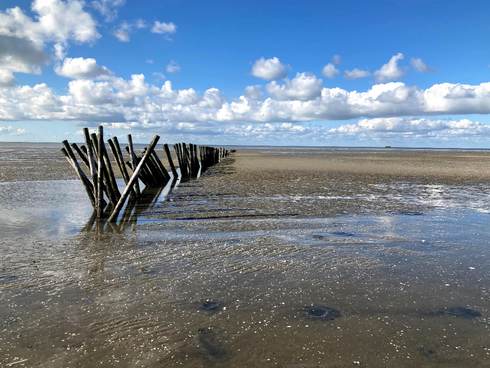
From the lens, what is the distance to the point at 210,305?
4602 mm

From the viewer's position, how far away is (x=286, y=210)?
36.3ft

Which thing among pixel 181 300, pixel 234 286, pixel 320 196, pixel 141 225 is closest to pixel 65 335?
pixel 181 300

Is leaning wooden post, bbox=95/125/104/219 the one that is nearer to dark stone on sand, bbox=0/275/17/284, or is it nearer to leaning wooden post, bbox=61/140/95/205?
leaning wooden post, bbox=61/140/95/205

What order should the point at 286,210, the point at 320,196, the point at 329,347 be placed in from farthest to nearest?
the point at 320,196
the point at 286,210
the point at 329,347

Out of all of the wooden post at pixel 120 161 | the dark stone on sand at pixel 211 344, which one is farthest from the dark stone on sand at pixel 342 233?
the wooden post at pixel 120 161

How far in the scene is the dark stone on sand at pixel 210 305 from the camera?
4.49 m

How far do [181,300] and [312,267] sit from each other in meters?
2.11

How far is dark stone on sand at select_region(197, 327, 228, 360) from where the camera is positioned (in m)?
3.54

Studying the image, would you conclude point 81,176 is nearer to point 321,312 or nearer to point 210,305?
point 210,305

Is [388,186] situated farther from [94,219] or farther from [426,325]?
[426,325]

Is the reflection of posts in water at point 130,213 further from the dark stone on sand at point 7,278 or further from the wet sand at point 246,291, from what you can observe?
the dark stone on sand at point 7,278

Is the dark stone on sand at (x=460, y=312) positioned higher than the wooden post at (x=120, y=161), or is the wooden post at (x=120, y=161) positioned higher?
the wooden post at (x=120, y=161)

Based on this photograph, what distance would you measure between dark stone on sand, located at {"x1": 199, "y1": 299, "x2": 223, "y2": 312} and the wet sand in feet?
0.07

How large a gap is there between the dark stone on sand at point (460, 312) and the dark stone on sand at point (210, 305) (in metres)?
2.31
